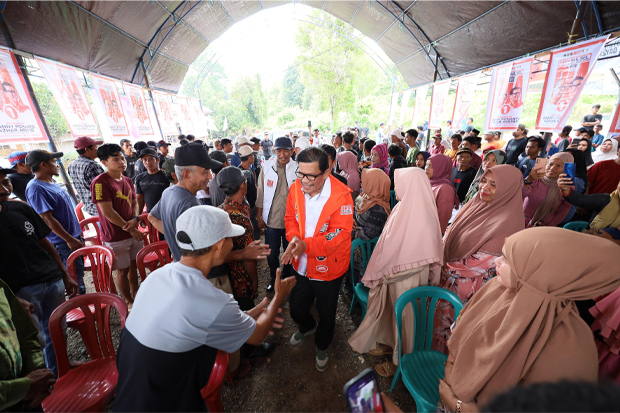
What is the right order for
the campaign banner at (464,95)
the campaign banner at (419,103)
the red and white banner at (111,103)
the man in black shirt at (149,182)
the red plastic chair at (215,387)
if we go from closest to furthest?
the red plastic chair at (215,387) → the man in black shirt at (149,182) → the red and white banner at (111,103) → the campaign banner at (464,95) → the campaign banner at (419,103)

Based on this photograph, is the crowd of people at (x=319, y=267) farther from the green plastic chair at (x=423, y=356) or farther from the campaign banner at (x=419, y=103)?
the campaign banner at (x=419, y=103)

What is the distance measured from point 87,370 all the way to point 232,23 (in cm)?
1366

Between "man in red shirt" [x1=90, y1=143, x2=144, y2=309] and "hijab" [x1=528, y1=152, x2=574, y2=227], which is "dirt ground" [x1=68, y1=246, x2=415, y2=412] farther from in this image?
"hijab" [x1=528, y1=152, x2=574, y2=227]

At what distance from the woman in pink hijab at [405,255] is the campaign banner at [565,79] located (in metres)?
4.61

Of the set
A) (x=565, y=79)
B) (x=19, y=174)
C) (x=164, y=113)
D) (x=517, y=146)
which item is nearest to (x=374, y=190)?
(x=19, y=174)

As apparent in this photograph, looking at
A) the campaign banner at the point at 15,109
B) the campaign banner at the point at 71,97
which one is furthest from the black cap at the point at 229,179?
the campaign banner at the point at 71,97

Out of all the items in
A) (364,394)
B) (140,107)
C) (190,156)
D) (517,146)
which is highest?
(140,107)

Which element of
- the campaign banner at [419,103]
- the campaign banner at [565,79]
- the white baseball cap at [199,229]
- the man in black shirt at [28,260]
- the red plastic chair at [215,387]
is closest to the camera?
the white baseball cap at [199,229]

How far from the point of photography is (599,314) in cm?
132

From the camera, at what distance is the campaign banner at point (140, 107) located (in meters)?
7.42

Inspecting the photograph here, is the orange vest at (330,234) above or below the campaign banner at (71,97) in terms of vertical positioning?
below

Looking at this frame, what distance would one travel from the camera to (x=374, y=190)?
2.75 m

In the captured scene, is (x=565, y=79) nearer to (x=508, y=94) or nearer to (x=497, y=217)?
(x=508, y=94)

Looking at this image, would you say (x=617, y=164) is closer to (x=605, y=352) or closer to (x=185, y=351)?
(x=605, y=352)
